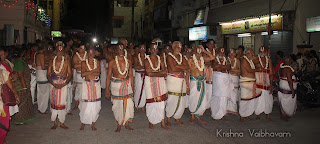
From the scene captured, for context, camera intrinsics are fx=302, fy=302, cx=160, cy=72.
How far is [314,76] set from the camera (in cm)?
991

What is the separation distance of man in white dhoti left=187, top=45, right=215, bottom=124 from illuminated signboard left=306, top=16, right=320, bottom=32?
8.75 meters

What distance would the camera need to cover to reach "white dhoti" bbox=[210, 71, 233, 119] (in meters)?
7.91

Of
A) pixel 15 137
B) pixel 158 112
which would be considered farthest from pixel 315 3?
pixel 15 137

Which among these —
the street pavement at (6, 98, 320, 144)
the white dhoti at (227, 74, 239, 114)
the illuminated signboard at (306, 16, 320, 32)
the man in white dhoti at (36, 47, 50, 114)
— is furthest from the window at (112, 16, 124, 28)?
the street pavement at (6, 98, 320, 144)

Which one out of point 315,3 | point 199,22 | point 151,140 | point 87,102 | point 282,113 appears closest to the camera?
point 151,140

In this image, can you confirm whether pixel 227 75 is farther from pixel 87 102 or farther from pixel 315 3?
pixel 315 3

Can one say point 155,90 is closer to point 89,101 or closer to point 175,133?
point 175,133

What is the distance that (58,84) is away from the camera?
22.6 ft

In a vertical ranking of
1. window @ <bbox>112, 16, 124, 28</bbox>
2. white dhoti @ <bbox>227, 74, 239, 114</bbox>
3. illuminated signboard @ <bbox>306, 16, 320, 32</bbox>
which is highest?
window @ <bbox>112, 16, 124, 28</bbox>

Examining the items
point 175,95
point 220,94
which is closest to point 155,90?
point 175,95

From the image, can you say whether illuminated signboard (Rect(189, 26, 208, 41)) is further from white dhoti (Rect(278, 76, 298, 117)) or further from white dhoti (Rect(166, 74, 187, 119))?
white dhoti (Rect(166, 74, 187, 119))

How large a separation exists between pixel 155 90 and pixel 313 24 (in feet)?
34.5

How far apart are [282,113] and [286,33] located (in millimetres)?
9436

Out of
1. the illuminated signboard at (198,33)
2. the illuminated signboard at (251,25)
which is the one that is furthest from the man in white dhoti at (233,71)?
the illuminated signboard at (198,33)
